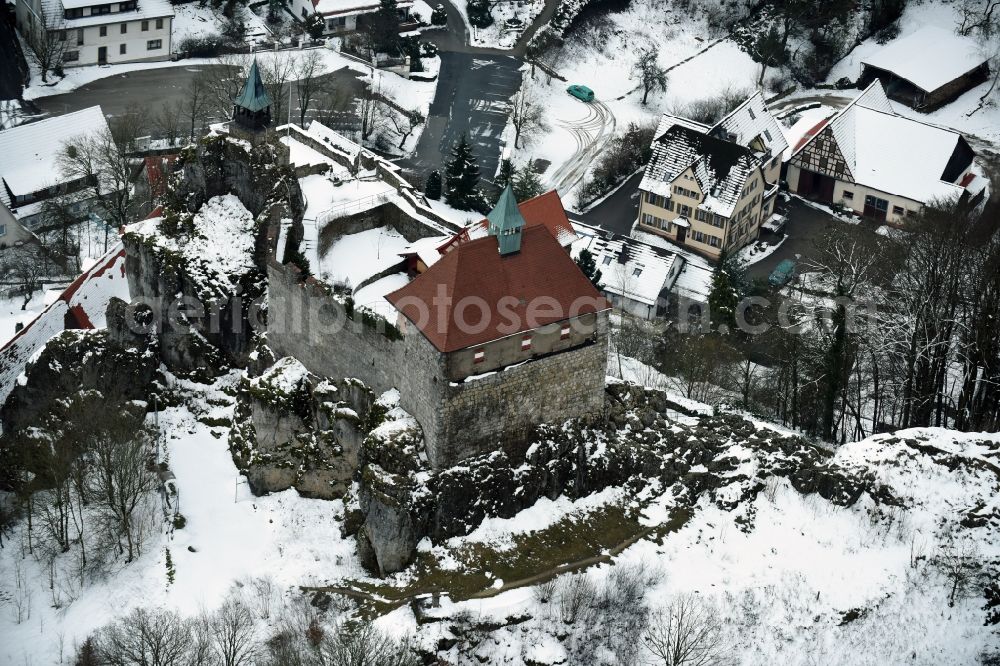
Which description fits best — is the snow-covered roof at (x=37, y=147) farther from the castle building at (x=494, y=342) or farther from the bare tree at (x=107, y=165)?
the castle building at (x=494, y=342)

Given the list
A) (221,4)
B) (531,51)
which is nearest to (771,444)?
(531,51)

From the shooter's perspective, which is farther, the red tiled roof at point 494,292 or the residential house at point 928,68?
the residential house at point 928,68

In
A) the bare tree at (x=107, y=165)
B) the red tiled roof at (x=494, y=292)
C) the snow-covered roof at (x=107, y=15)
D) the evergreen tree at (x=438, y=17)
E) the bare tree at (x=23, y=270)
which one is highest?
the evergreen tree at (x=438, y=17)

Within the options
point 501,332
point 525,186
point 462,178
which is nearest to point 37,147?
point 462,178

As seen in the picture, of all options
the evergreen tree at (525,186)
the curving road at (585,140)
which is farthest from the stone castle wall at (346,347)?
the curving road at (585,140)

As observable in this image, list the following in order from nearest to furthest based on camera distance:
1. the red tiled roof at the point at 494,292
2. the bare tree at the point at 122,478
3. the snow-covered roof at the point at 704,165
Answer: the red tiled roof at the point at 494,292, the bare tree at the point at 122,478, the snow-covered roof at the point at 704,165

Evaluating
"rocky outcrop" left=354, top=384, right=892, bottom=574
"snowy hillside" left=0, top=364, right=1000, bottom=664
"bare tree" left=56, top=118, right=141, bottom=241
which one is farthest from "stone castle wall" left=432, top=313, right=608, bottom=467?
"bare tree" left=56, top=118, right=141, bottom=241
